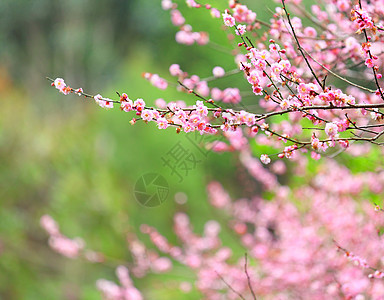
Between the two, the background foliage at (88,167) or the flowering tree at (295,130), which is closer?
the flowering tree at (295,130)

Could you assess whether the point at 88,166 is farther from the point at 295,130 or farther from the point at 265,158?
the point at 265,158

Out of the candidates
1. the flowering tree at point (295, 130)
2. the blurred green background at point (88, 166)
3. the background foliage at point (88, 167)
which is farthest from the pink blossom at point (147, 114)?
the blurred green background at point (88, 166)

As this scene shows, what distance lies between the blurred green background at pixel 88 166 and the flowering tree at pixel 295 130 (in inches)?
29.8

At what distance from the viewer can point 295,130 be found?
2650 millimetres

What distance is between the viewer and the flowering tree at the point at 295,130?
165cm

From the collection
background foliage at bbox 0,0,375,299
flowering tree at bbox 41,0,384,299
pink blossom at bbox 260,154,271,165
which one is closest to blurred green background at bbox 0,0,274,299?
background foliage at bbox 0,0,375,299

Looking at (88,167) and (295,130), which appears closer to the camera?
(295,130)

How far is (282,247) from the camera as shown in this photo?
18.2 feet

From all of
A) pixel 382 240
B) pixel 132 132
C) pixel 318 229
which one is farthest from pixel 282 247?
pixel 132 132

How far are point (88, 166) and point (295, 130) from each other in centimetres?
551

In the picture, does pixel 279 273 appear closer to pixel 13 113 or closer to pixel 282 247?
pixel 282 247

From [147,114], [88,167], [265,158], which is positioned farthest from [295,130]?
[88,167]

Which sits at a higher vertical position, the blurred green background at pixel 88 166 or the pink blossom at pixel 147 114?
the blurred green background at pixel 88 166

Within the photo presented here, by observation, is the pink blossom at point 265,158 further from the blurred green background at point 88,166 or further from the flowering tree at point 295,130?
the blurred green background at point 88,166
